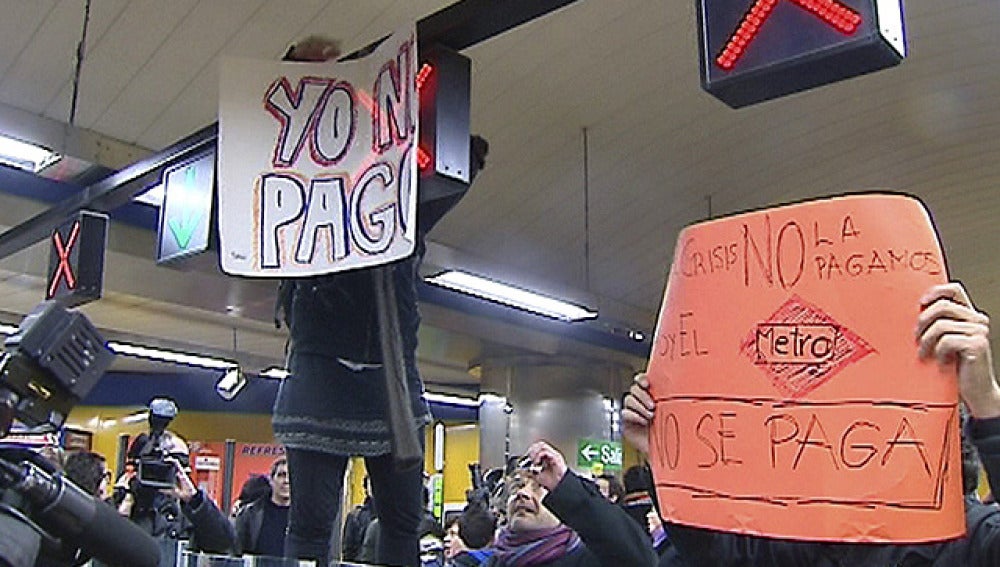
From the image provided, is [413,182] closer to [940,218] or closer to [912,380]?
[912,380]

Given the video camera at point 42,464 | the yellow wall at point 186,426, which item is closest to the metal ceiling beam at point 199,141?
the video camera at point 42,464

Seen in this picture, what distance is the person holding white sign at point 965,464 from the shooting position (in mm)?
1199

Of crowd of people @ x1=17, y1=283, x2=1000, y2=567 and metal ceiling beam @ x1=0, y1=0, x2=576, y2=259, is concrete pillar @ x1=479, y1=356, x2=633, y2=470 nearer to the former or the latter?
metal ceiling beam @ x1=0, y1=0, x2=576, y2=259

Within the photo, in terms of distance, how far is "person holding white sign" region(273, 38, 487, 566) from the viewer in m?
2.07

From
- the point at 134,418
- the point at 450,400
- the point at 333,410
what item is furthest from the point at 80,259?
the point at 450,400

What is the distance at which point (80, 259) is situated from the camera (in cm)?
488

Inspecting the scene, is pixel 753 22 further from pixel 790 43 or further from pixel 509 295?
pixel 509 295

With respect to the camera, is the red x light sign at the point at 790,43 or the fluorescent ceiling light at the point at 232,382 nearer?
the red x light sign at the point at 790,43

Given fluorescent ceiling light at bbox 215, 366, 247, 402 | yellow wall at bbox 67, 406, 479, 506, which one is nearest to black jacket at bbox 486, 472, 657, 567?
fluorescent ceiling light at bbox 215, 366, 247, 402

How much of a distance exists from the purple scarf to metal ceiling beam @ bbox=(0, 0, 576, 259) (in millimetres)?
1298

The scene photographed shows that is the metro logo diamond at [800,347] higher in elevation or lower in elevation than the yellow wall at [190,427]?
lower

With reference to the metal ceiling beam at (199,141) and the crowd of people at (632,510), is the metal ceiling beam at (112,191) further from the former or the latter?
the crowd of people at (632,510)

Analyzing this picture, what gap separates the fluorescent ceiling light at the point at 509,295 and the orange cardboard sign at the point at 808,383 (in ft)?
19.3

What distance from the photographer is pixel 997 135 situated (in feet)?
22.2
